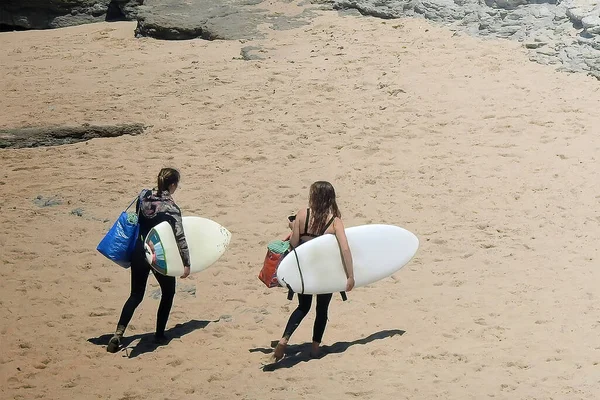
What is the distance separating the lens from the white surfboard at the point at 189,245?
779 centimetres

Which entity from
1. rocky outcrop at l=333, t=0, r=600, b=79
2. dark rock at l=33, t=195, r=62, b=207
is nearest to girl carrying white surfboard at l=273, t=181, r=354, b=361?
dark rock at l=33, t=195, r=62, b=207

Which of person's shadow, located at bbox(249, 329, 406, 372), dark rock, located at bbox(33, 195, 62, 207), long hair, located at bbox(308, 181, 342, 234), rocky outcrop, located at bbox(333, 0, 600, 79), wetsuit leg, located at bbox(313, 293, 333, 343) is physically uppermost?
rocky outcrop, located at bbox(333, 0, 600, 79)

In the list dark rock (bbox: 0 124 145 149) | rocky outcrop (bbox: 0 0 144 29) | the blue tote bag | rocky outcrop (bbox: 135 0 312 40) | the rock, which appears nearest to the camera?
the blue tote bag

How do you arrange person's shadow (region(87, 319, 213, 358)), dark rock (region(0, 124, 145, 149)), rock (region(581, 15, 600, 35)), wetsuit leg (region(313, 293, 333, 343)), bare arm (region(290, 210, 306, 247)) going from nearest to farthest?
bare arm (region(290, 210, 306, 247)) → wetsuit leg (region(313, 293, 333, 343)) → person's shadow (region(87, 319, 213, 358)) → dark rock (region(0, 124, 145, 149)) → rock (region(581, 15, 600, 35))

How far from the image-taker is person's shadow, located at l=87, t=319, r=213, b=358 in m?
8.31

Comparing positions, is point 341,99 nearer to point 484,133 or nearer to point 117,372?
point 484,133

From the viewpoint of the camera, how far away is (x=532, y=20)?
15.1 meters

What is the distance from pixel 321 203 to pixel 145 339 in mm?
2125

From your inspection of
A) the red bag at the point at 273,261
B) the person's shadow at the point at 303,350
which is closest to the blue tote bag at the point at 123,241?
the red bag at the point at 273,261

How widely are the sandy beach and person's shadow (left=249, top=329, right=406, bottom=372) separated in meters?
0.02

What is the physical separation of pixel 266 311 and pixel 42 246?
2.74 m

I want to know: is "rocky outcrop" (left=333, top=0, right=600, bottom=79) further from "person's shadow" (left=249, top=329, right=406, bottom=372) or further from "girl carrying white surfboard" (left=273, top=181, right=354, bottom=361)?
"girl carrying white surfboard" (left=273, top=181, right=354, bottom=361)

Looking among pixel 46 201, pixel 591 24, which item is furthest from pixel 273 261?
pixel 591 24

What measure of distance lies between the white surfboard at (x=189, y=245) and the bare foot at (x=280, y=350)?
90cm
